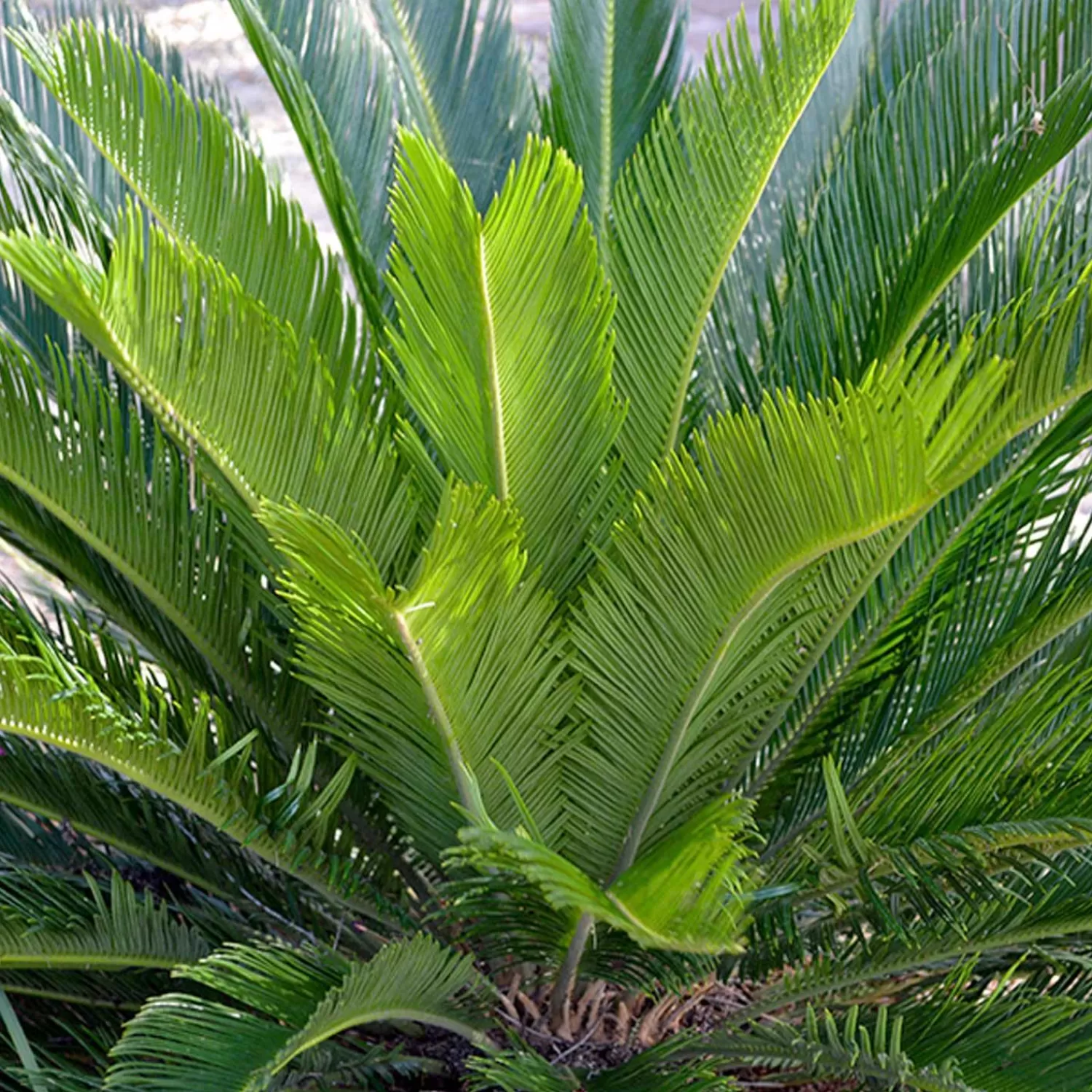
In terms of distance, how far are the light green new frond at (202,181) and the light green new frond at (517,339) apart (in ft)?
0.38

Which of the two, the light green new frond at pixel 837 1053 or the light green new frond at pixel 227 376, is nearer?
the light green new frond at pixel 227 376

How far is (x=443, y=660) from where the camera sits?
1.10m

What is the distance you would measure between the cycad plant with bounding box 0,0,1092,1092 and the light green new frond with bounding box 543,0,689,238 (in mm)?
276

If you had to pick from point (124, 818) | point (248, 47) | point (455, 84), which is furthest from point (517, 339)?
point (248, 47)

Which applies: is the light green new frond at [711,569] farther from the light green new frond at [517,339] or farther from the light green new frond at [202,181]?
the light green new frond at [202,181]

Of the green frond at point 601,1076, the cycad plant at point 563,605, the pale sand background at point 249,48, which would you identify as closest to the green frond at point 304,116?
the cycad plant at point 563,605

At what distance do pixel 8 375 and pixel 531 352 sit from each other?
457 mm

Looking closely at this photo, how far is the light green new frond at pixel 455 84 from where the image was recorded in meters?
1.93

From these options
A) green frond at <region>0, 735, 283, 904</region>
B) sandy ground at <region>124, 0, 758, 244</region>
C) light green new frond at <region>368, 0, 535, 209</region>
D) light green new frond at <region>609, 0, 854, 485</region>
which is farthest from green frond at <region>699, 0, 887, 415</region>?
sandy ground at <region>124, 0, 758, 244</region>

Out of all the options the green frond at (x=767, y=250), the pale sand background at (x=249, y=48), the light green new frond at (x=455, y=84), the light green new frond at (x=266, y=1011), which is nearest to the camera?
the light green new frond at (x=266, y=1011)

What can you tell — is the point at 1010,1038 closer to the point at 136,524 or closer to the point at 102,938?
the point at 102,938

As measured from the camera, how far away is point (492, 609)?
1.15m

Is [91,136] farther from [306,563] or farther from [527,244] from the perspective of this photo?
[306,563]

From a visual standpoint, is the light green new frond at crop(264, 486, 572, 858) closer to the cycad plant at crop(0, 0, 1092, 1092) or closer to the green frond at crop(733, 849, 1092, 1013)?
the cycad plant at crop(0, 0, 1092, 1092)
